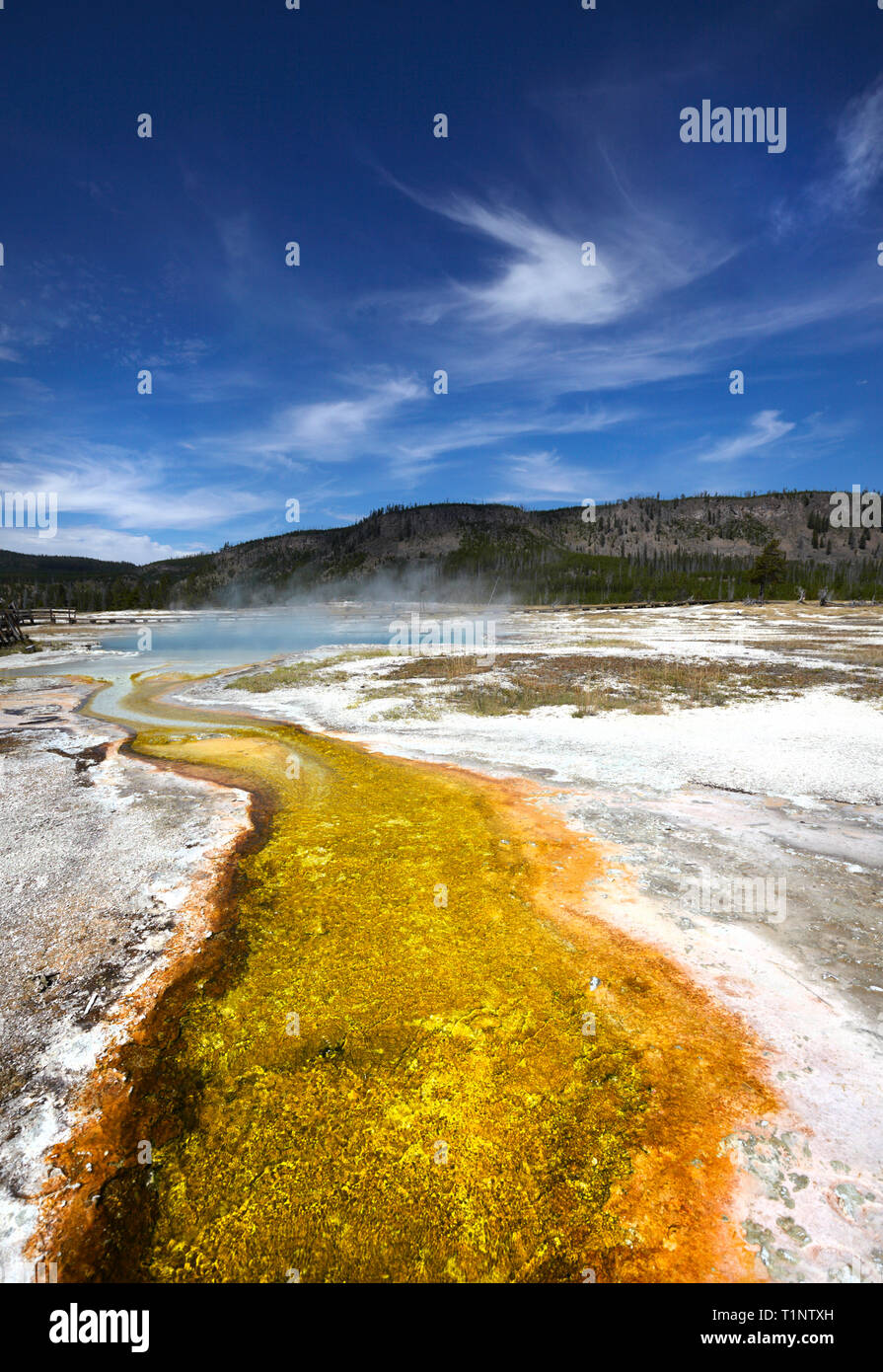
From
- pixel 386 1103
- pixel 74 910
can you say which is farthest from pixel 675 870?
pixel 74 910

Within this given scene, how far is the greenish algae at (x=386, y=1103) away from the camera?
273 centimetres

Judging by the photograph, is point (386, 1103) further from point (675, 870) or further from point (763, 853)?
point (763, 853)

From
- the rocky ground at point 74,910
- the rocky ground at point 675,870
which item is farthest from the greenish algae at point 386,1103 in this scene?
the rocky ground at point 675,870

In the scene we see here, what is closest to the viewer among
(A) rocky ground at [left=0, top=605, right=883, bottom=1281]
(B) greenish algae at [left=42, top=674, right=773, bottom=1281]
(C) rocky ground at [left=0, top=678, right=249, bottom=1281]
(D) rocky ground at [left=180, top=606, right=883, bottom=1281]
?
(B) greenish algae at [left=42, top=674, right=773, bottom=1281]

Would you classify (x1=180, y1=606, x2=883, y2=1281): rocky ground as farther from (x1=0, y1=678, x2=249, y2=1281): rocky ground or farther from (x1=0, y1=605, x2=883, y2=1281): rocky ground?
(x1=0, y1=678, x2=249, y2=1281): rocky ground

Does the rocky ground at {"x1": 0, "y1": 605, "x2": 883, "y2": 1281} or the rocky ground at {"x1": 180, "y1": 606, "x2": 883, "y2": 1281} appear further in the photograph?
the rocky ground at {"x1": 0, "y1": 605, "x2": 883, "y2": 1281}

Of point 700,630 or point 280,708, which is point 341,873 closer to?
point 280,708

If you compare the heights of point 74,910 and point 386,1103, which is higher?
point 74,910

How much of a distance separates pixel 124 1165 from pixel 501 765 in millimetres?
8328

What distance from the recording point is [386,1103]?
3.52 m

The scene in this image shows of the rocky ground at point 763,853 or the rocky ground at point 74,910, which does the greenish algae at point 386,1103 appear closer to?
the rocky ground at point 74,910

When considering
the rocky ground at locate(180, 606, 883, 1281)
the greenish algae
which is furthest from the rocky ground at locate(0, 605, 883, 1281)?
the greenish algae

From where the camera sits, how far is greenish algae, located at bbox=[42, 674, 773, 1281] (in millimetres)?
2734
